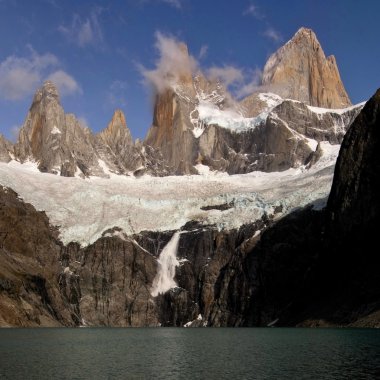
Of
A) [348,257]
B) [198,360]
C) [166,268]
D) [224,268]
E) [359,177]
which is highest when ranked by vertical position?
[359,177]

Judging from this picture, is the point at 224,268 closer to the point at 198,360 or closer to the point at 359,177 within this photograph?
the point at 359,177

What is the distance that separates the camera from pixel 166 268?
175 metres

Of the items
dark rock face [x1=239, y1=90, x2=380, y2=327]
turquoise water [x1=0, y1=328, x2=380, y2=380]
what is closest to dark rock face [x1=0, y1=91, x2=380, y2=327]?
dark rock face [x1=239, y1=90, x2=380, y2=327]


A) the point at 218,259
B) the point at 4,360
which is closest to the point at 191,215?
the point at 218,259

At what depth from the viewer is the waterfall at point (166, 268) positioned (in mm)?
168800

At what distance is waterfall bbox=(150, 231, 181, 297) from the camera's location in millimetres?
168800

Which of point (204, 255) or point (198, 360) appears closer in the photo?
point (198, 360)

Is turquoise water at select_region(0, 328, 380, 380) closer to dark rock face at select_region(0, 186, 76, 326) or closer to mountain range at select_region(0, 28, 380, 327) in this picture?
mountain range at select_region(0, 28, 380, 327)

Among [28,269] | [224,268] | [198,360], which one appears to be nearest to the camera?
[198,360]

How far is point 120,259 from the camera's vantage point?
170750 mm

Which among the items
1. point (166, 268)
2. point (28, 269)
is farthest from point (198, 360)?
point (166, 268)

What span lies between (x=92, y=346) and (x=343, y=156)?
7497 cm

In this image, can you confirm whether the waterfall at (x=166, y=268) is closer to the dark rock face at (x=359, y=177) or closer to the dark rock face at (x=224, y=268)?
the dark rock face at (x=224, y=268)

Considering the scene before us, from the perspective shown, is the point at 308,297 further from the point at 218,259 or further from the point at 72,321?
the point at 72,321
